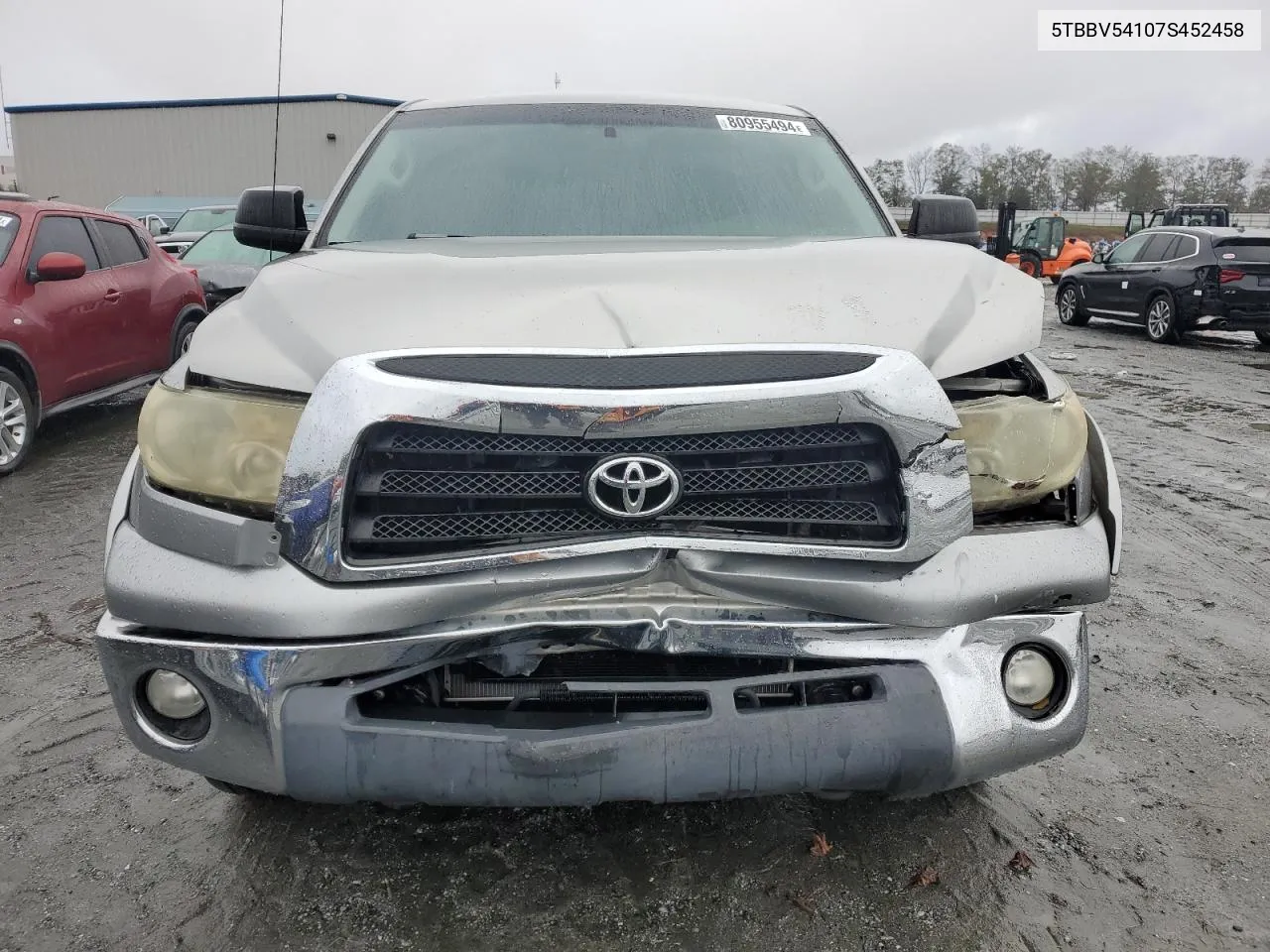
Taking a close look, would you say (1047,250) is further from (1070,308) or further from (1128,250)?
(1128,250)

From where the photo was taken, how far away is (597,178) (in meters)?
3.12

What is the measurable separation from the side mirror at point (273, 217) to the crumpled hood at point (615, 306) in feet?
3.16

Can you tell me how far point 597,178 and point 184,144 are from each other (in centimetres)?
3851

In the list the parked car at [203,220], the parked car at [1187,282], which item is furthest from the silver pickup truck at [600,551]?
the parked car at [203,220]

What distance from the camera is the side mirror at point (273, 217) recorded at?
3275mm

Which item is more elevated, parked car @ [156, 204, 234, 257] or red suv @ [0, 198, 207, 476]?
parked car @ [156, 204, 234, 257]

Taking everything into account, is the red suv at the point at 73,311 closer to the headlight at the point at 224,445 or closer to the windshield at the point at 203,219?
the headlight at the point at 224,445

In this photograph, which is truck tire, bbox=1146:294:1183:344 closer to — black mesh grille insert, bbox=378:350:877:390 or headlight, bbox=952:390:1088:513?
headlight, bbox=952:390:1088:513

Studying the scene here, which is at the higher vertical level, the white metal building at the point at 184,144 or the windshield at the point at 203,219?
the white metal building at the point at 184,144

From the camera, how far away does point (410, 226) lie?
3012 mm

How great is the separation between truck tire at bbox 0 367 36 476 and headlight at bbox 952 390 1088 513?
19.2 ft

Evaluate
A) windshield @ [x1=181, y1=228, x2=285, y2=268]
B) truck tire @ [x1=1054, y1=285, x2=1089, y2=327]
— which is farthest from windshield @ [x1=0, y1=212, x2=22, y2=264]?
truck tire @ [x1=1054, y1=285, x2=1089, y2=327]

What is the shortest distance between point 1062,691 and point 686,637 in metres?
0.78

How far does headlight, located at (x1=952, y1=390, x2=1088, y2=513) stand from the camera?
6.50 ft
